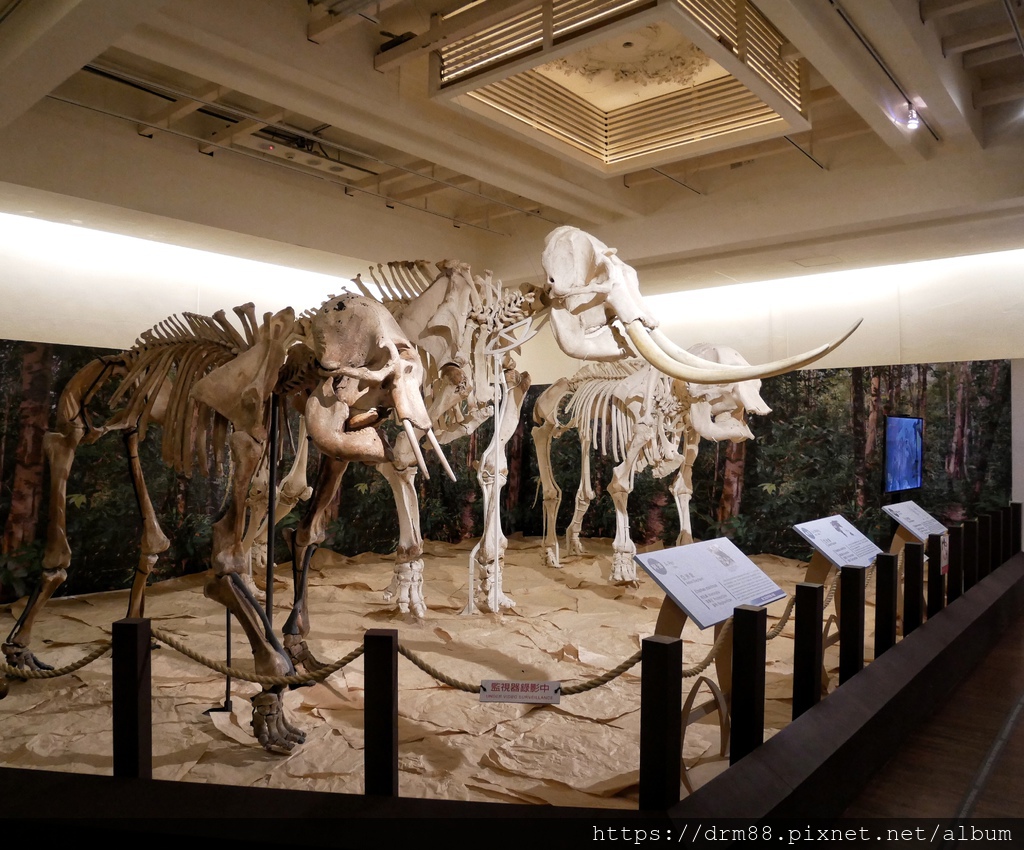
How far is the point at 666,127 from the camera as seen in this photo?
22.2 feet

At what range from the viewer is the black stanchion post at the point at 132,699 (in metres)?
2.25

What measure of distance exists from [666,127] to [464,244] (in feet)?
12.4

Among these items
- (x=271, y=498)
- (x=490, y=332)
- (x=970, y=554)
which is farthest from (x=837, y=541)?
(x=271, y=498)

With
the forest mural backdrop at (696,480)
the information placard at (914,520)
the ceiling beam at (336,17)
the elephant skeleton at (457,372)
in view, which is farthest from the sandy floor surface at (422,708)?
the ceiling beam at (336,17)

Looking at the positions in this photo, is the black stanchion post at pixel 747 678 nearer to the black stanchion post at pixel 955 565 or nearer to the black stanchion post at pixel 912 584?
the black stanchion post at pixel 912 584

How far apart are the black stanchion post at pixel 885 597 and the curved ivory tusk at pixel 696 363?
3.39 feet

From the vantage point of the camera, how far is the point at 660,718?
6.86 feet

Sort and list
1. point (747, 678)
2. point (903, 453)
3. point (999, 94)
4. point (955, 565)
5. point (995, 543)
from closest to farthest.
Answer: point (747, 678)
point (955, 565)
point (995, 543)
point (999, 94)
point (903, 453)

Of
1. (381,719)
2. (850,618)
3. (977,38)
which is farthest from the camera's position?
(977,38)

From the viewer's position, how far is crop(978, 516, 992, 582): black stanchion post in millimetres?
5461

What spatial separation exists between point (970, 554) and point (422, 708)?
12.8 feet

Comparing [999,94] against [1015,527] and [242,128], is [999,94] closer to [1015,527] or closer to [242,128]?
[1015,527]

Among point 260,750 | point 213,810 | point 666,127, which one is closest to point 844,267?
point 666,127

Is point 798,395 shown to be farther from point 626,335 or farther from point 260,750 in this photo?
point 260,750
